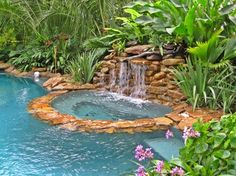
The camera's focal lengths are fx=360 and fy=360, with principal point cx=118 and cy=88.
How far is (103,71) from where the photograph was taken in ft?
22.5

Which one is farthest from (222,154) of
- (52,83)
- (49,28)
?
(49,28)

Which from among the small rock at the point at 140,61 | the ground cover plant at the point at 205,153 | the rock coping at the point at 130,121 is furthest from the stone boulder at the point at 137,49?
the ground cover plant at the point at 205,153

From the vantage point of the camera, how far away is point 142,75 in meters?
6.14

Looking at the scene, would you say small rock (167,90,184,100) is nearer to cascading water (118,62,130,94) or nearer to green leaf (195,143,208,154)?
cascading water (118,62,130,94)

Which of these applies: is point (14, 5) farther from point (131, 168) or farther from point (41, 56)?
point (131, 168)

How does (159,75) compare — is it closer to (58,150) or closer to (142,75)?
(142,75)

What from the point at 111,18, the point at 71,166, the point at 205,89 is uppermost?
the point at 111,18

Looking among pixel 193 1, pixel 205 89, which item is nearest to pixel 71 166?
pixel 205 89

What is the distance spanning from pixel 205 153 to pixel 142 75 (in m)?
3.94

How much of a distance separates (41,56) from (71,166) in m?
5.69

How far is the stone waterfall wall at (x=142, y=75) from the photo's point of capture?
18.7 feet

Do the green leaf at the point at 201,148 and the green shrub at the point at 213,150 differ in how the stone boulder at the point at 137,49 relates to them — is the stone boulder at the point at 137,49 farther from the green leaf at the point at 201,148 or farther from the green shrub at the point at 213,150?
the green leaf at the point at 201,148

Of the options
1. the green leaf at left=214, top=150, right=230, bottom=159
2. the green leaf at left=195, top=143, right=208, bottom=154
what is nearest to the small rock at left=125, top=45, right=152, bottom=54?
the green leaf at left=195, top=143, right=208, bottom=154

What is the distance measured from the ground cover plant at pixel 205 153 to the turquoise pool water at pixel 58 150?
1.09 m
